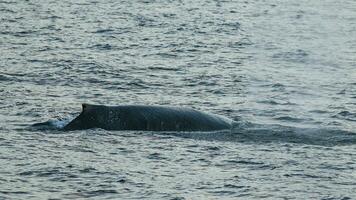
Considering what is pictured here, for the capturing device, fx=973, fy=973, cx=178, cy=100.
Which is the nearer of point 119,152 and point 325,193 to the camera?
point 325,193

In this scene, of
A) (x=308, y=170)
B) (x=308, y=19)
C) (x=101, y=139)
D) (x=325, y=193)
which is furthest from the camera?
(x=308, y=19)

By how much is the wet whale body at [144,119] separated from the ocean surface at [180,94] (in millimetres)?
224

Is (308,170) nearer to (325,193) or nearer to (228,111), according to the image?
(325,193)

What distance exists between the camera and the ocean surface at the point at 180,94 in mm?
13938

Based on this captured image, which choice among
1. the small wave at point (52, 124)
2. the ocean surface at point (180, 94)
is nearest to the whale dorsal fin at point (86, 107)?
the ocean surface at point (180, 94)

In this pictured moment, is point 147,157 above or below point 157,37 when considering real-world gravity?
below

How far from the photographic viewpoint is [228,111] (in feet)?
63.9

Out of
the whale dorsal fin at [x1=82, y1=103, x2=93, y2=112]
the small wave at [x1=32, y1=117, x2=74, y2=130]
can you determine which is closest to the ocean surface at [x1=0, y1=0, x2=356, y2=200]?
the small wave at [x1=32, y1=117, x2=74, y2=130]

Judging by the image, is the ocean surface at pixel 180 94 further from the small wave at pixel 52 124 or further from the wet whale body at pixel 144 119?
the wet whale body at pixel 144 119

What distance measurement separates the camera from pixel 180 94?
21125 mm

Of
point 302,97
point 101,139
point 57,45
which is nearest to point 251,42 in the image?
point 57,45

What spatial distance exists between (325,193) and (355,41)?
17.6 meters

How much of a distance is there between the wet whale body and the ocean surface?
0.73 feet

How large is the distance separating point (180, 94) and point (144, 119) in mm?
4047
